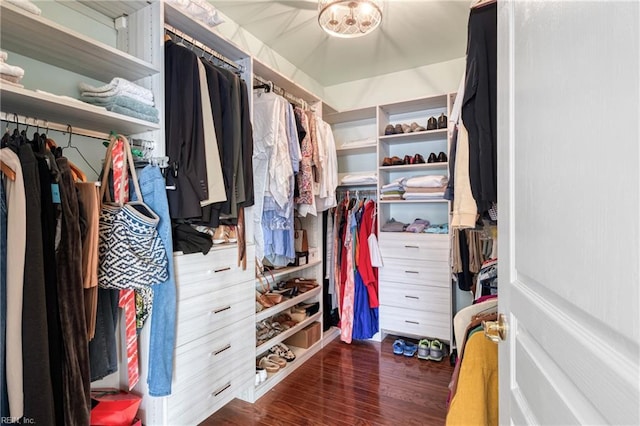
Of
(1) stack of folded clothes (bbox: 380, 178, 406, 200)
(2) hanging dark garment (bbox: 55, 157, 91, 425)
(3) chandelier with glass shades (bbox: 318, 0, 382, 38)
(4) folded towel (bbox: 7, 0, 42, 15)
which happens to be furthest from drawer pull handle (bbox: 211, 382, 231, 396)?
(3) chandelier with glass shades (bbox: 318, 0, 382, 38)

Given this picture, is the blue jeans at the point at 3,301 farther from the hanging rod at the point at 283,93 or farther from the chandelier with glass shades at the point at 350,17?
the chandelier with glass shades at the point at 350,17

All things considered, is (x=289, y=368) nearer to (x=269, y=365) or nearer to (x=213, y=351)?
(x=269, y=365)

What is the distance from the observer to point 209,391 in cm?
169

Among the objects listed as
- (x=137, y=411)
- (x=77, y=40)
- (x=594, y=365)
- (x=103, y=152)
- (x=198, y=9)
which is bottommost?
(x=137, y=411)

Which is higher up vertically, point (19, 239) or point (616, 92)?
point (616, 92)

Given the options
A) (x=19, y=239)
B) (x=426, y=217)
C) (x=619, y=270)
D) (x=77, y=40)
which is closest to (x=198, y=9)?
(x=77, y=40)

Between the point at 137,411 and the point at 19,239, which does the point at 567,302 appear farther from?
the point at 137,411

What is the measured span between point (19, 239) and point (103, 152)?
76cm

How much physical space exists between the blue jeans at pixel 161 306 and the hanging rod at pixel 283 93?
1.09 metres

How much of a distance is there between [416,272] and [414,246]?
0.23 meters

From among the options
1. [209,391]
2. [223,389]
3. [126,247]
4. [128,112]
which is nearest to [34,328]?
[126,247]

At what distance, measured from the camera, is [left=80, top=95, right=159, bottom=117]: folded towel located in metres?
1.34

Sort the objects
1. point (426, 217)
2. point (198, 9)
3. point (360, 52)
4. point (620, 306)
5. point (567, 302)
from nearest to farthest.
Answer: point (620, 306), point (567, 302), point (198, 9), point (360, 52), point (426, 217)

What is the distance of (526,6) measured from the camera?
66 centimetres
